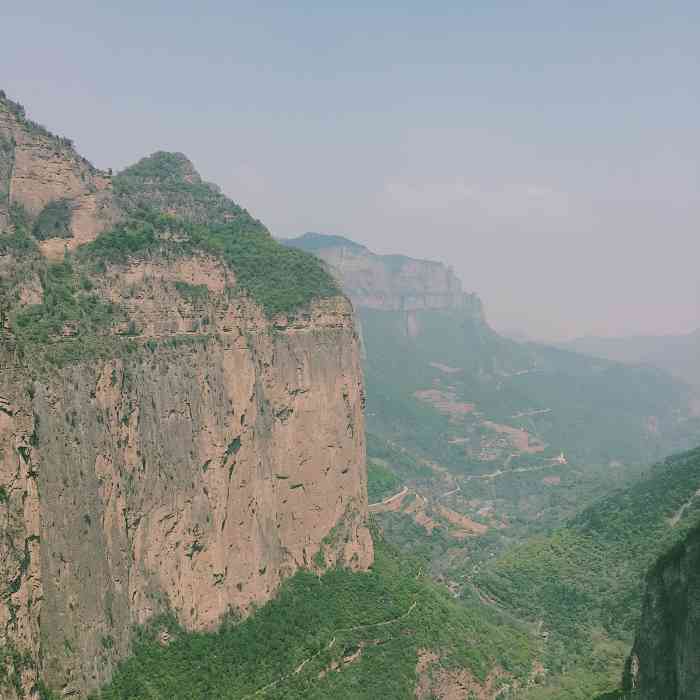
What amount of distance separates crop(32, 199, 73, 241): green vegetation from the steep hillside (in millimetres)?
43151

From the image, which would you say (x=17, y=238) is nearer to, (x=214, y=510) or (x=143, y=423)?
(x=143, y=423)

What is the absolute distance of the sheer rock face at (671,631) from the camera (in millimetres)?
29391

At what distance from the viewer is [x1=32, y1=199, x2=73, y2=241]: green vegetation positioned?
46.4 metres

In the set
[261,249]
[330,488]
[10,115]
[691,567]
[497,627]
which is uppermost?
[10,115]

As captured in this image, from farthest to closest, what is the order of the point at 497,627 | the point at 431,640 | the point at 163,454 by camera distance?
the point at 497,627
the point at 431,640
the point at 163,454

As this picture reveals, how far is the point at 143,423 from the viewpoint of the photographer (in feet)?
136

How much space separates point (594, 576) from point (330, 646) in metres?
31.3

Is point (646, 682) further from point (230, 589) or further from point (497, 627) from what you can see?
point (497, 627)

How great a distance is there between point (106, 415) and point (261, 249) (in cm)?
3069

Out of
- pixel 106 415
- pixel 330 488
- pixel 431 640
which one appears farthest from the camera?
pixel 330 488

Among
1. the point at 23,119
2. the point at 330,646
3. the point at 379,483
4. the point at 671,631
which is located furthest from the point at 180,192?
the point at 671,631

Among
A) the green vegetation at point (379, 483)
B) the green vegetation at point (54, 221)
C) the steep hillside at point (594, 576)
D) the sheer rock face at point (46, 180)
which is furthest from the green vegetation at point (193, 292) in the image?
the green vegetation at point (379, 483)

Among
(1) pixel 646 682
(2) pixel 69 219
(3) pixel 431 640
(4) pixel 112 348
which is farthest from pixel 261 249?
(1) pixel 646 682

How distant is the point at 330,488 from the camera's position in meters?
56.5
